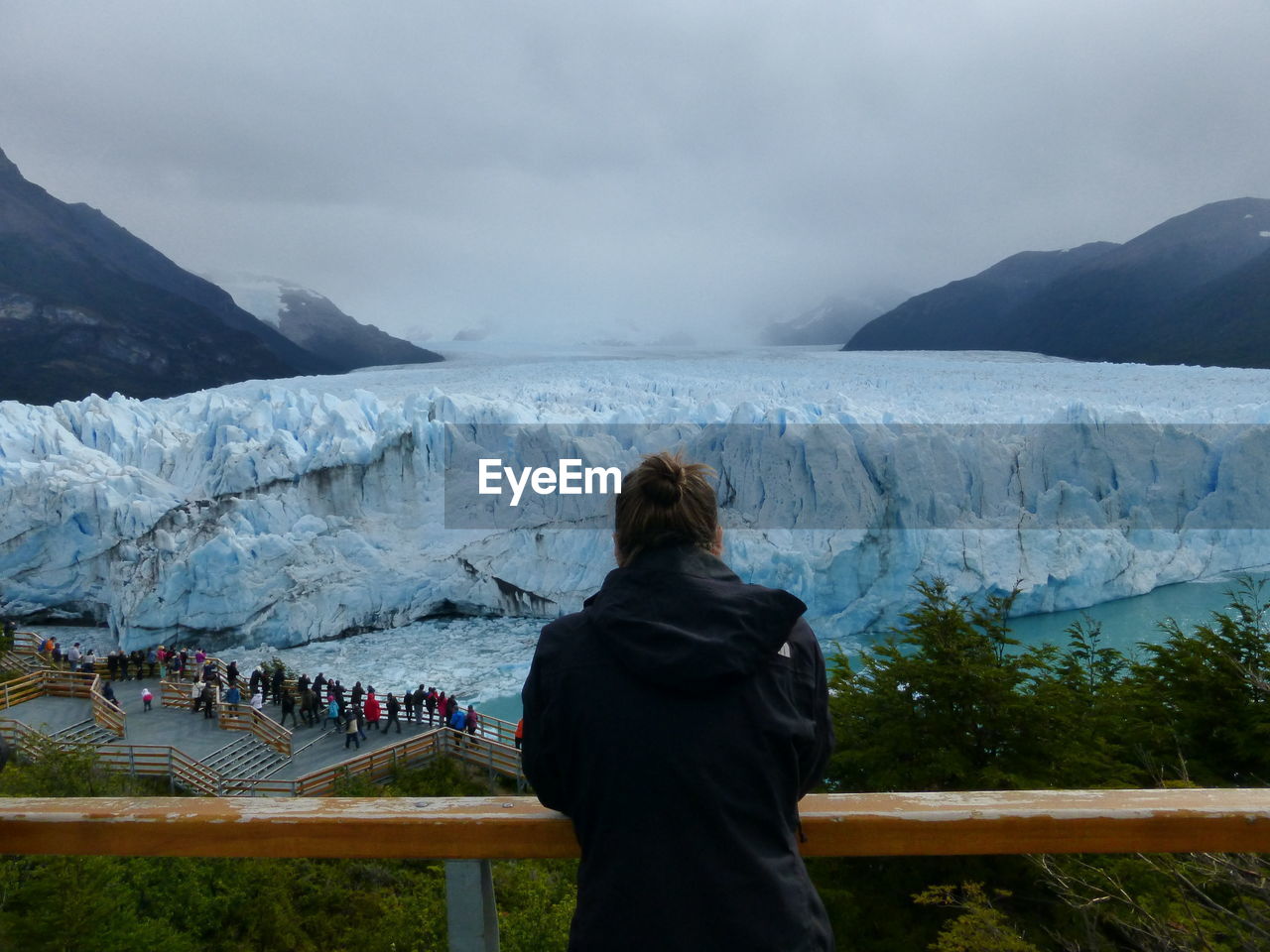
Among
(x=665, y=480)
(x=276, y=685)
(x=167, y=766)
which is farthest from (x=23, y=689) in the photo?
(x=665, y=480)

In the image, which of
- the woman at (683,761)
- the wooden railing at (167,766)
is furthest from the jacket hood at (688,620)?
the wooden railing at (167,766)

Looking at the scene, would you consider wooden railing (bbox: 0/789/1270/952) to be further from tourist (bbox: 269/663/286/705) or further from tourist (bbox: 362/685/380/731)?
tourist (bbox: 269/663/286/705)

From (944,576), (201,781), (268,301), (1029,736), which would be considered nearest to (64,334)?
(268,301)

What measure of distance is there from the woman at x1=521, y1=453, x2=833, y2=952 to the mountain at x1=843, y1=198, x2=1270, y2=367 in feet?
95.4

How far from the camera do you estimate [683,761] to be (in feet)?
2.73

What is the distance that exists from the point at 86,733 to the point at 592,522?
8.38 metres

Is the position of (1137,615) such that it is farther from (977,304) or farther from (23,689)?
(977,304)

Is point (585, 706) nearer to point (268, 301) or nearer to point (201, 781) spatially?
point (201, 781)

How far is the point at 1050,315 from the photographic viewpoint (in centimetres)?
3086

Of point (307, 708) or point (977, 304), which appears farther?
point (977, 304)

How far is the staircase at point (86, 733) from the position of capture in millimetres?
9422

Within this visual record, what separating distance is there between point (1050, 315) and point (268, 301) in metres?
34.2

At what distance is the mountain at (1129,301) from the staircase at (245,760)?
27621 millimetres

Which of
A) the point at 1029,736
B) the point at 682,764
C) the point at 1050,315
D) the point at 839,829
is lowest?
the point at 1029,736
